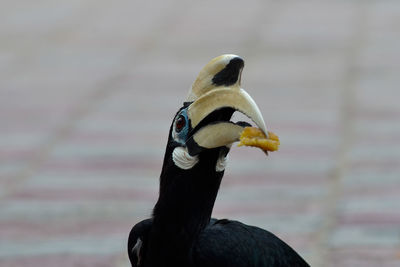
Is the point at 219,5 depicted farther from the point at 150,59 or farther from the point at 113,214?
the point at 113,214

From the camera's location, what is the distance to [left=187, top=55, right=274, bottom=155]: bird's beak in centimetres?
259

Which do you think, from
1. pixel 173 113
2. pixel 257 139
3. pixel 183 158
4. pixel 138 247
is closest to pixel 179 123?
pixel 183 158

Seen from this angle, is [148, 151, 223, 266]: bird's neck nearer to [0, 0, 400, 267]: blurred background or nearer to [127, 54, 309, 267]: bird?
[127, 54, 309, 267]: bird

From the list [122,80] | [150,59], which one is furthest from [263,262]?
[150,59]

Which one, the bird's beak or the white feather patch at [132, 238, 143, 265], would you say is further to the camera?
the white feather patch at [132, 238, 143, 265]

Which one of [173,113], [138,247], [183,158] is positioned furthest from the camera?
[173,113]

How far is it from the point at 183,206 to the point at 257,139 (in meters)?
0.42

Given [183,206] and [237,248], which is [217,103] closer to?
[183,206]

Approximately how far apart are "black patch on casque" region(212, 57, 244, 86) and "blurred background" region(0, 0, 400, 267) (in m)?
1.69

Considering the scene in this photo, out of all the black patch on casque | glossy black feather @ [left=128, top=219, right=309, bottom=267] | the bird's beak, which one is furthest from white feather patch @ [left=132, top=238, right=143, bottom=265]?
the black patch on casque

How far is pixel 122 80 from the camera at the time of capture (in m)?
7.35

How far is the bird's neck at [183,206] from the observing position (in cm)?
277

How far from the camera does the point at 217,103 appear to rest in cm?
264

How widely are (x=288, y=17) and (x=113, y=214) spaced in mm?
4924
